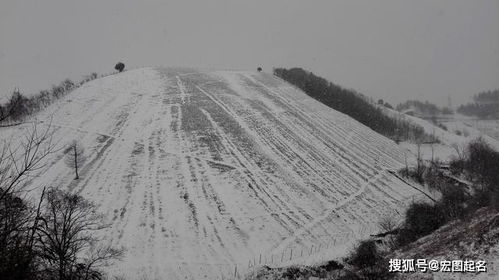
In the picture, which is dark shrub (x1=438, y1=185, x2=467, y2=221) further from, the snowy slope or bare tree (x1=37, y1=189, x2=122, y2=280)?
bare tree (x1=37, y1=189, x2=122, y2=280)

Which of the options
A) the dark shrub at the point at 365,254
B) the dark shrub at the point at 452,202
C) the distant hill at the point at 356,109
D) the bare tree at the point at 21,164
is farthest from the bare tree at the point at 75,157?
the distant hill at the point at 356,109

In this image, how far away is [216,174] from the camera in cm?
3347

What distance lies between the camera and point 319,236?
2764cm

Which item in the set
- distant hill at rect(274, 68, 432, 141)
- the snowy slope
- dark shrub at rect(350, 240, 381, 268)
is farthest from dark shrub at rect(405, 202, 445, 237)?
distant hill at rect(274, 68, 432, 141)

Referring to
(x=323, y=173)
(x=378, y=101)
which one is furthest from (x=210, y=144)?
(x=378, y=101)

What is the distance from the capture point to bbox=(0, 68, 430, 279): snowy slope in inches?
1002

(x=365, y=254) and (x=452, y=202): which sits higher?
(x=365, y=254)

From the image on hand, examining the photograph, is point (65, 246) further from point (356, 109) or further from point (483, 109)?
point (483, 109)

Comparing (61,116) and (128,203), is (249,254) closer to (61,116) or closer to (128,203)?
(128,203)

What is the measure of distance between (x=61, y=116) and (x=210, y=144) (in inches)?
722

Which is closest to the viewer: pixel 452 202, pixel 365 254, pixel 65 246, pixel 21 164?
pixel 65 246

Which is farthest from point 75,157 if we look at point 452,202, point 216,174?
point 452,202

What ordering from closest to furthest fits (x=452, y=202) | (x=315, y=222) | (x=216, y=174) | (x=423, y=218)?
(x=315, y=222) < (x=423, y=218) < (x=216, y=174) < (x=452, y=202)

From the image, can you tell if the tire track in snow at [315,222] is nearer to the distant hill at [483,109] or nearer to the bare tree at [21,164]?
the bare tree at [21,164]
